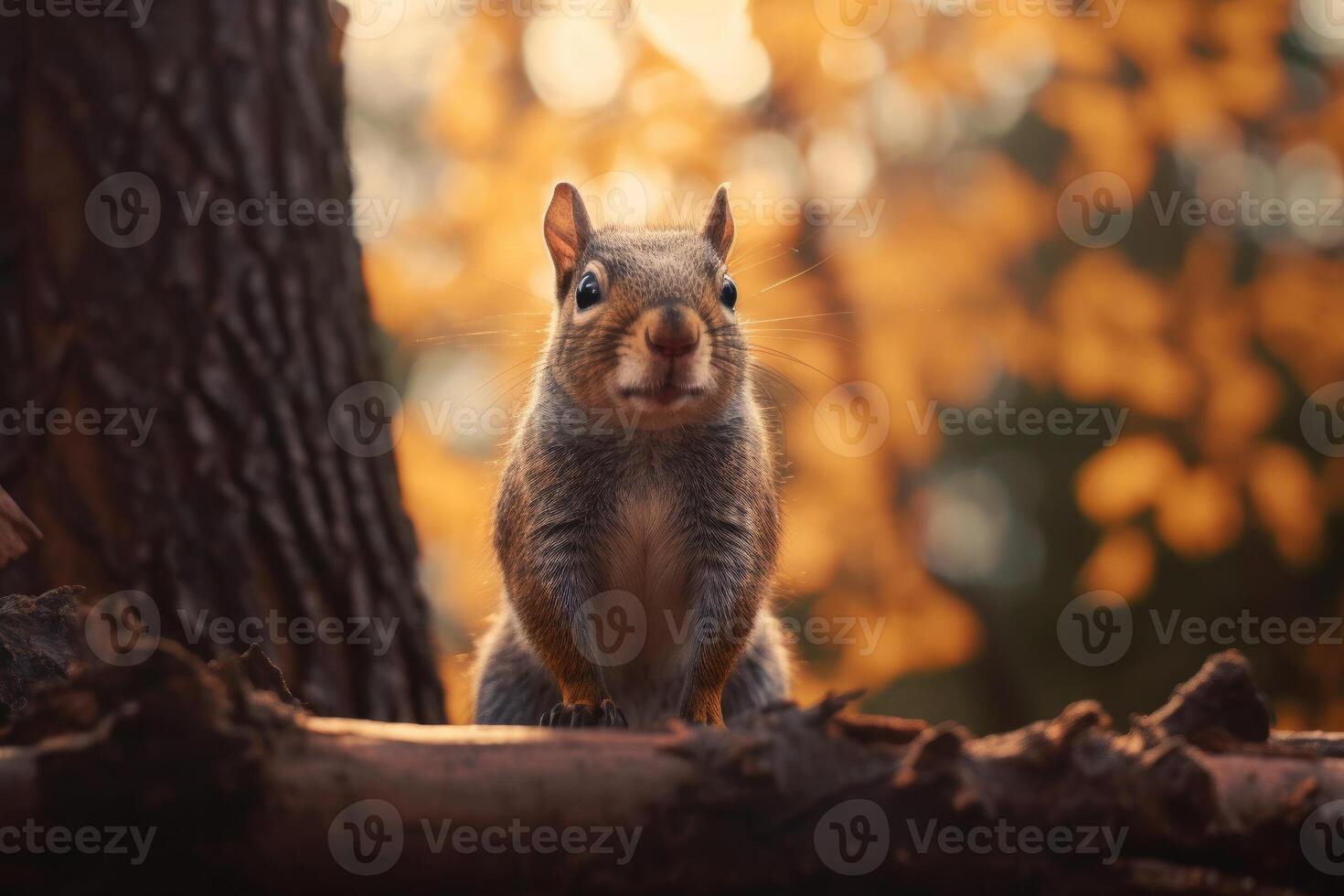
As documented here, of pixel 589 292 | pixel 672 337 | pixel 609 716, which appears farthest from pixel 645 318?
pixel 609 716

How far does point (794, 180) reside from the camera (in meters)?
5.53

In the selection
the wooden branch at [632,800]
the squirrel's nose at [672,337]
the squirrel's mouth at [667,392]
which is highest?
the squirrel's nose at [672,337]

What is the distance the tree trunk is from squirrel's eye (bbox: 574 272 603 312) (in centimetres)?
102

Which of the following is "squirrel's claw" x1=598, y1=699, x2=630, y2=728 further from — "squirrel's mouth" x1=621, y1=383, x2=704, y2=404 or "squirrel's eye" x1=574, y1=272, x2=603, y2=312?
"squirrel's eye" x1=574, y1=272, x2=603, y2=312

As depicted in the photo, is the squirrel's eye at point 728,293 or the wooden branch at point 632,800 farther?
the squirrel's eye at point 728,293

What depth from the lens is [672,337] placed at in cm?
284

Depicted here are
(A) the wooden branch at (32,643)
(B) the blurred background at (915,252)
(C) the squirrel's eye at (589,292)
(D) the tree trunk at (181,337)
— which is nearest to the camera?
(A) the wooden branch at (32,643)

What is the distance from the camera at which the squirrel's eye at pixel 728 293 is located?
3.38m

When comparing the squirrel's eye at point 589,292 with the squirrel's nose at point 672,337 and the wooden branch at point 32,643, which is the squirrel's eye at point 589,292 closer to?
the squirrel's nose at point 672,337

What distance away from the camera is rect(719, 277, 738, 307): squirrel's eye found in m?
3.38

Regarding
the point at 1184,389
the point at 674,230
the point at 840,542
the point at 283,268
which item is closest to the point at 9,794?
the point at 283,268

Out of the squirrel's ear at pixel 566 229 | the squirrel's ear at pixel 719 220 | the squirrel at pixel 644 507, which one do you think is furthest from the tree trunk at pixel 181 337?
the squirrel's ear at pixel 719 220

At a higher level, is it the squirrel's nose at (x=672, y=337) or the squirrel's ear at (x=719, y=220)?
the squirrel's ear at (x=719, y=220)

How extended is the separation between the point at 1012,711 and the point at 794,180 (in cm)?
352
